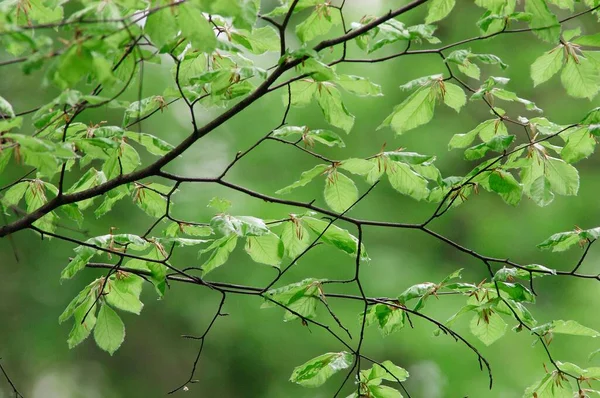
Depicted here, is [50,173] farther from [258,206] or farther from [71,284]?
[71,284]

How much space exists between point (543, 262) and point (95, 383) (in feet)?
10.3

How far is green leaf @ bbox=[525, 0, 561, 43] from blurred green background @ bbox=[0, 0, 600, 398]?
2.46 m

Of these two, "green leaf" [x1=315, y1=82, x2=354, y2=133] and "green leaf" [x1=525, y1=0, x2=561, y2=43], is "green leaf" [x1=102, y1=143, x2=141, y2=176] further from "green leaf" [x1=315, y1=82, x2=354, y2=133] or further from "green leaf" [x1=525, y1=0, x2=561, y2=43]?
"green leaf" [x1=525, y1=0, x2=561, y2=43]

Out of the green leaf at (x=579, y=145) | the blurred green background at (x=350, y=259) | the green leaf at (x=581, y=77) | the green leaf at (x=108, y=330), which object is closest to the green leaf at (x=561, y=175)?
the green leaf at (x=579, y=145)

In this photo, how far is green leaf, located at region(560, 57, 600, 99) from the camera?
1356mm

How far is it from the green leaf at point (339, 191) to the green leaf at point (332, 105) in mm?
107

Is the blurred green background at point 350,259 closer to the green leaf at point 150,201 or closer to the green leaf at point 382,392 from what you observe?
the green leaf at point 150,201

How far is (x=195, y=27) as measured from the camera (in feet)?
3.08

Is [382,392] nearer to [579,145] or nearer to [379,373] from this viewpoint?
[379,373]

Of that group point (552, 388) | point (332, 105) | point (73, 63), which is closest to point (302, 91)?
point (332, 105)

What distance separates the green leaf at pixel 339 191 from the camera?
1.42 meters

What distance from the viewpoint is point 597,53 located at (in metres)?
1.35

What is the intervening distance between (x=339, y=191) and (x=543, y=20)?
524 millimetres

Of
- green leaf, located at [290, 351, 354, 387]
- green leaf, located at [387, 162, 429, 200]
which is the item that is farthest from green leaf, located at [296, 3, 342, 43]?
green leaf, located at [290, 351, 354, 387]
